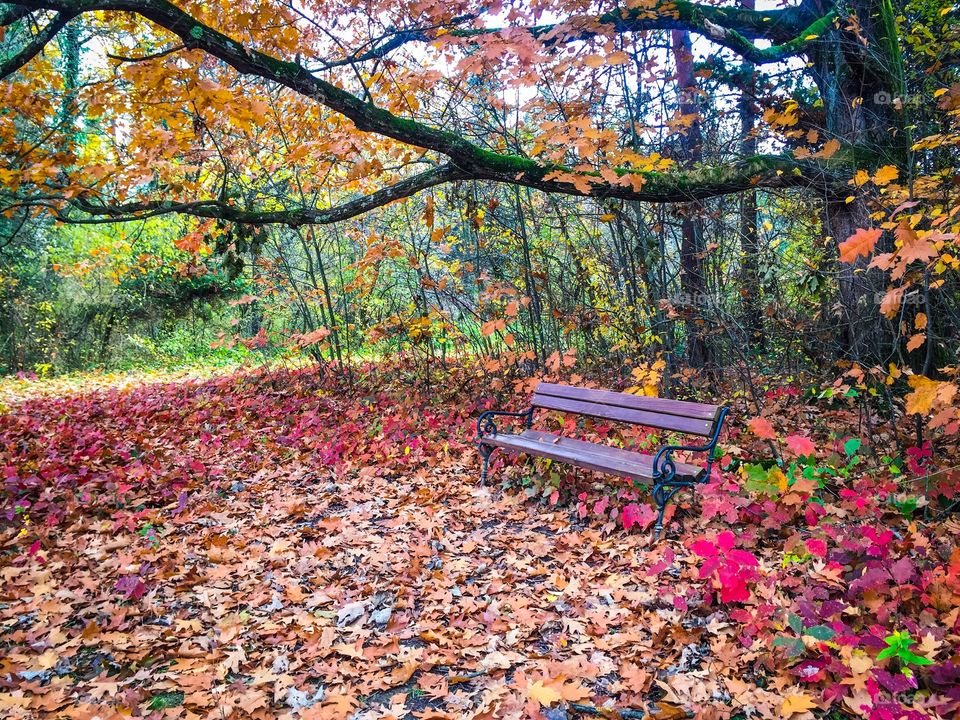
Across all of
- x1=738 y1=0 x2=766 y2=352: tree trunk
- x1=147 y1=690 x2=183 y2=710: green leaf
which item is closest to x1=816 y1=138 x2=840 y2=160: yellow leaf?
x1=738 y1=0 x2=766 y2=352: tree trunk

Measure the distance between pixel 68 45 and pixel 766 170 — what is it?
1585cm

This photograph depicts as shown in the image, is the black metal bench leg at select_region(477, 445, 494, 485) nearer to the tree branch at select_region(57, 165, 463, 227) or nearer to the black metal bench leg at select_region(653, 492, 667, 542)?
the black metal bench leg at select_region(653, 492, 667, 542)

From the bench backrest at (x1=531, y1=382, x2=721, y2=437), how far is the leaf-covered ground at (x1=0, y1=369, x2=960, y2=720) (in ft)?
1.27

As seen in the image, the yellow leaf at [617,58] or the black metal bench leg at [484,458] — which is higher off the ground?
the yellow leaf at [617,58]

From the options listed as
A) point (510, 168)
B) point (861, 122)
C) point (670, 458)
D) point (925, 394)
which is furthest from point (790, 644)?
point (861, 122)

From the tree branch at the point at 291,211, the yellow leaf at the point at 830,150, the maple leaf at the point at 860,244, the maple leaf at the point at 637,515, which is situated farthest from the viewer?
the tree branch at the point at 291,211

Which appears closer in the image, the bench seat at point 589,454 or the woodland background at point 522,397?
the woodland background at point 522,397

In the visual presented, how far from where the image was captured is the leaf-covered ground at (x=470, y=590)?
8.64 ft

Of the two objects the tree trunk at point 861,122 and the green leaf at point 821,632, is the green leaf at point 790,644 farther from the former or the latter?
the tree trunk at point 861,122

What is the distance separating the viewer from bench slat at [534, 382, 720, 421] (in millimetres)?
4374

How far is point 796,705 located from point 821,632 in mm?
404

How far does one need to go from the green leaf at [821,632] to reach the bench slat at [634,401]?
5.85 feet

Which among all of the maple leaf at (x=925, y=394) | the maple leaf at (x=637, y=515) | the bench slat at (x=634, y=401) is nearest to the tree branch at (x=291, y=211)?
the bench slat at (x=634, y=401)

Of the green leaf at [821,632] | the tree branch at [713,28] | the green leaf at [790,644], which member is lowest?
the green leaf at [790,644]
